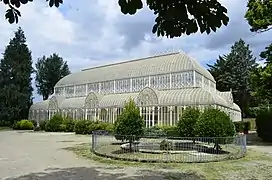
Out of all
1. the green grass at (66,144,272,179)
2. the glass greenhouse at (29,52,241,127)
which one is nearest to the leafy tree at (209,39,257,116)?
the glass greenhouse at (29,52,241,127)

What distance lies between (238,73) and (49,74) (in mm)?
35532

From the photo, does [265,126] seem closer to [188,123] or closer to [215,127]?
[188,123]

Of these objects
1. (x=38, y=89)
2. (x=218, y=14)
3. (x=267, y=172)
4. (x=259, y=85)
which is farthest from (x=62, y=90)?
(x=218, y=14)

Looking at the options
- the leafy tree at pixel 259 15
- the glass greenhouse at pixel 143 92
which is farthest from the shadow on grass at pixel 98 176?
the glass greenhouse at pixel 143 92

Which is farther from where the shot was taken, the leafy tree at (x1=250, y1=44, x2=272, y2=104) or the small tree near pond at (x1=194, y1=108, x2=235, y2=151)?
the leafy tree at (x1=250, y1=44, x2=272, y2=104)

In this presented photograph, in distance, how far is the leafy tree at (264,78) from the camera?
810 inches

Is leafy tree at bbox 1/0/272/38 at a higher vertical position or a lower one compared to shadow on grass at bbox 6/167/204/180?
higher

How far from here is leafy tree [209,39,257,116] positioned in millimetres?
56875

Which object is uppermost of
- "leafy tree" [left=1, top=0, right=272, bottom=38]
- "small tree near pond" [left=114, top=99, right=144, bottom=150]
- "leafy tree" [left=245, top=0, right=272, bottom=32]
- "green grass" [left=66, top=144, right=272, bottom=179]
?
"leafy tree" [left=245, top=0, right=272, bottom=32]

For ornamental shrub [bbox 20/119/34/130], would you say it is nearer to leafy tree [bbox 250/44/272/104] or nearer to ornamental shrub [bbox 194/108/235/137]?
leafy tree [bbox 250/44/272/104]

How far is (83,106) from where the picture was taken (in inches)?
1539

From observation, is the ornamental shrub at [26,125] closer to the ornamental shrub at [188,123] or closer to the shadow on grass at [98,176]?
the ornamental shrub at [188,123]

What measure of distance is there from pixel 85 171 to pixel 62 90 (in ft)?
127

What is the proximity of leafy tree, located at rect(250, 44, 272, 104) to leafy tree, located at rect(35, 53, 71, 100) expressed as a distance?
47343mm
